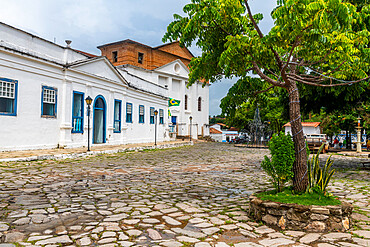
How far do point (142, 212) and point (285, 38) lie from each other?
3.45m

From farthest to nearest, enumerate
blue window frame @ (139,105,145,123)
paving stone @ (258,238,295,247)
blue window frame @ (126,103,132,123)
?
blue window frame @ (139,105,145,123) → blue window frame @ (126,103,132,123) → paving stone @ (258,238,295,247)

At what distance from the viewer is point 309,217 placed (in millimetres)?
3844

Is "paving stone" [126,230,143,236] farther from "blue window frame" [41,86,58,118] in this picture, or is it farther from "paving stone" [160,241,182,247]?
"blue window frame" [41,86,58,118]

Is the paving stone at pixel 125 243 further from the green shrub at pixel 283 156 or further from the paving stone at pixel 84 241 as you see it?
the green shrub at pixel 283 156

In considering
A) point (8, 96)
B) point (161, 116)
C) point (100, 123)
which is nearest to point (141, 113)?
point (161, 116)

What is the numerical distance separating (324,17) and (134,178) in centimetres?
593

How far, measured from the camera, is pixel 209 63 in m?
5.36

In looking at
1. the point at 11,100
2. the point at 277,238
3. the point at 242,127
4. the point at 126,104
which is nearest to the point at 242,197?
the point at 277,238

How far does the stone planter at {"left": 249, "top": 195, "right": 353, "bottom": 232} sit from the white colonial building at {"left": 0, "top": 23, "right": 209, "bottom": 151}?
11506 mm

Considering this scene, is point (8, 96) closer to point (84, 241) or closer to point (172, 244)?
point (84, 241)

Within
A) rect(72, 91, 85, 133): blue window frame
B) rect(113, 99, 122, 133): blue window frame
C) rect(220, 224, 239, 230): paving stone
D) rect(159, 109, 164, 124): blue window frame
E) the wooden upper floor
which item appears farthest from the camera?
the wooden upper floor

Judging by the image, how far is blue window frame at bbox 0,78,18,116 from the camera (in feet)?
38.1

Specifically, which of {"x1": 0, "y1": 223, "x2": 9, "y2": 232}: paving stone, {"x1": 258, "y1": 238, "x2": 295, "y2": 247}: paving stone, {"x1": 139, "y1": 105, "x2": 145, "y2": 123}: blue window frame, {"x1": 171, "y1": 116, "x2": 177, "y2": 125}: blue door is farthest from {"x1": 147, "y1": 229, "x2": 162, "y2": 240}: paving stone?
{"x1": 171, "y1": 116, "x2": 177, "y2": 125}: blue door

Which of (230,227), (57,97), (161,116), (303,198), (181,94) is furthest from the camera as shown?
(181,94)
